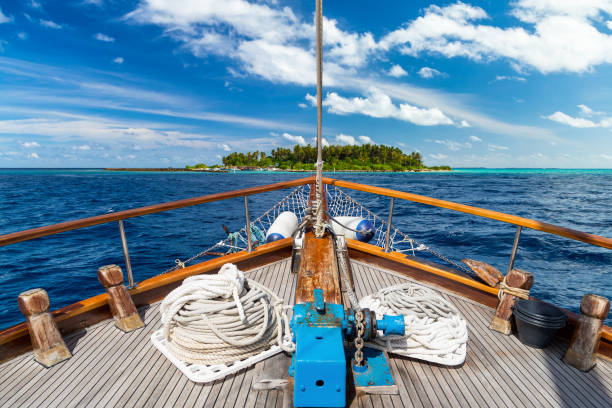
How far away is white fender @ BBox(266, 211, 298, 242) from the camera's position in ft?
24.4

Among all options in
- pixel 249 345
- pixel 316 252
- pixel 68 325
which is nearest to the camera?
pixel 249 345

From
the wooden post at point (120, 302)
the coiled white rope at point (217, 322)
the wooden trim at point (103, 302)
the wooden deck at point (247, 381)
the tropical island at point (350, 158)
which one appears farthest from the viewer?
the tropical island at point (350, 158)

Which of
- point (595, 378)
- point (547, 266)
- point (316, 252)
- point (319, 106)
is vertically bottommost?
point (547, 266)

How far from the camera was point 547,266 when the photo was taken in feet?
27.4

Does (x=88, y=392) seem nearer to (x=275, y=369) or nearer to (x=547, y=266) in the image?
(x=275, y=369)

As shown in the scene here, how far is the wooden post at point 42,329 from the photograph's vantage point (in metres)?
1.95

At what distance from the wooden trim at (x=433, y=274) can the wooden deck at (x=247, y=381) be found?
0.49m

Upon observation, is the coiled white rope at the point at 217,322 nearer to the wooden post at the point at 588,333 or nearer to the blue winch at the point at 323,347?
the blue winch at the point at 323,347

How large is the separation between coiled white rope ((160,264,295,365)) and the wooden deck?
16 centimetres

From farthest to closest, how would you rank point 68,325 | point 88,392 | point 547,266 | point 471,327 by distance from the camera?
1. point 547,266
2. point 471,327
3. point 68,325
4. point 88,392

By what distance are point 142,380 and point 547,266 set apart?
417 inches

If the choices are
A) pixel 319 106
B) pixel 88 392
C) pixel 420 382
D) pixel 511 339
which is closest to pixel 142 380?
pixel 88 392

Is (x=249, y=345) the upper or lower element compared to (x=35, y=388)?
upper

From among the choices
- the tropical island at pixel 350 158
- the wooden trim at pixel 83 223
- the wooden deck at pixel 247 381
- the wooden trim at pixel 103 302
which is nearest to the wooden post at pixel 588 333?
the wooden deck at pixel 247 381
